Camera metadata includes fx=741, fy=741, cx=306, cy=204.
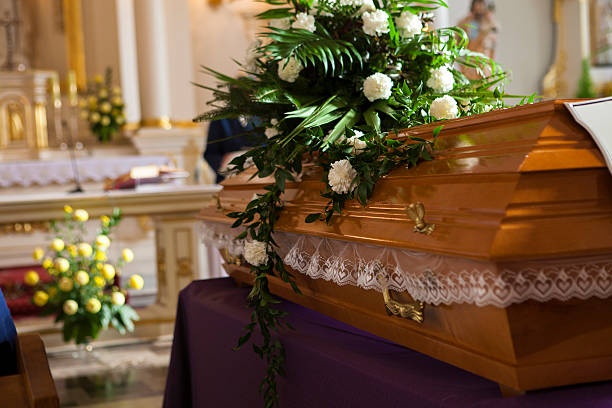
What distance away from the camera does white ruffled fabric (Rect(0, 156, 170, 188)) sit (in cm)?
766

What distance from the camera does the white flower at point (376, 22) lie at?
1.88 metres

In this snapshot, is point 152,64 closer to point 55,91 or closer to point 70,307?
point 55,91

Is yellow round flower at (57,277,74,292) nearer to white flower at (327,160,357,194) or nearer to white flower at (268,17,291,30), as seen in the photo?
white flower at (268,17,291,30)

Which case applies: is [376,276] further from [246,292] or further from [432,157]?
[246,292]

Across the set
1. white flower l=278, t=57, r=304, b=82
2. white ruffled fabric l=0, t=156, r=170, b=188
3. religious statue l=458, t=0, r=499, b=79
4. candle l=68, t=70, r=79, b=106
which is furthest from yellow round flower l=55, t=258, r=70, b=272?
religious statue l=458, t=0, r=499, b=79

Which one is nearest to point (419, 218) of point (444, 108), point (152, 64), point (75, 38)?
point (444, 108)

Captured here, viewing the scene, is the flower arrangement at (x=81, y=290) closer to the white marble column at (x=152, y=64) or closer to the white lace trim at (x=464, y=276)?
the white lace trim at (x=464, y=276)

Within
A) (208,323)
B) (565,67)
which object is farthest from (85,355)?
(565,67)

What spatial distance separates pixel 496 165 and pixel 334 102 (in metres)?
0.79

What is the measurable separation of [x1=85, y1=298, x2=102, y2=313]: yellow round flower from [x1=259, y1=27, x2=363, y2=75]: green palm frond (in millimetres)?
2648

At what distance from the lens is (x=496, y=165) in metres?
1.14

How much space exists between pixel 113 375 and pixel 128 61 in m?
6.22

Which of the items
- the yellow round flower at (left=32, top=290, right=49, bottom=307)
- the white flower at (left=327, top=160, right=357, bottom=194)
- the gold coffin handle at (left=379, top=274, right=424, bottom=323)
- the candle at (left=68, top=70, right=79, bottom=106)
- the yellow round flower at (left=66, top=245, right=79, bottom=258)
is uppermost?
the candle at (left=68, top=70, right=79, bottom=106)

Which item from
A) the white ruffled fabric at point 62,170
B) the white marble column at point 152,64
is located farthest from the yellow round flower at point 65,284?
the white marble column at point 152,64
